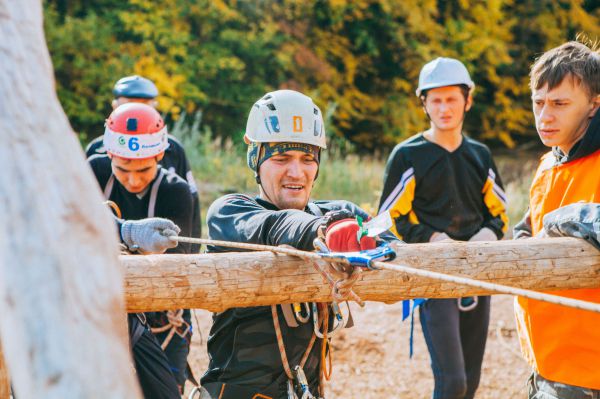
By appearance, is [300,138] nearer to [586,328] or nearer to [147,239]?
[147,239]

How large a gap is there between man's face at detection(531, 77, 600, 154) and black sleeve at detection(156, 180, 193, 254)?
6.57 ft

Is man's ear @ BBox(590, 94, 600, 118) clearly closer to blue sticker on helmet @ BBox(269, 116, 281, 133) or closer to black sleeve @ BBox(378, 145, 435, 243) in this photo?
blue sticker on helmet @ BBox(269, 116, 281, 133)

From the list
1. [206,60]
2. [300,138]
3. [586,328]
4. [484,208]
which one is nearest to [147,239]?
[300,138]

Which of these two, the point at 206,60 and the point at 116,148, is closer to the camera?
the point at 116,148

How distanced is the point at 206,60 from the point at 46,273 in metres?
13.7

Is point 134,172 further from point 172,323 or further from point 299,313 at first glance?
point 299,313

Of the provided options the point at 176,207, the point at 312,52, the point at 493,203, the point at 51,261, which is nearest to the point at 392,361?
the point at 493,203

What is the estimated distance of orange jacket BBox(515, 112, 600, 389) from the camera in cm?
330

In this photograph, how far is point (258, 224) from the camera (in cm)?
281

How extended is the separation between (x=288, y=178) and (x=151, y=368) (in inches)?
51.5

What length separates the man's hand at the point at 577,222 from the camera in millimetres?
2947

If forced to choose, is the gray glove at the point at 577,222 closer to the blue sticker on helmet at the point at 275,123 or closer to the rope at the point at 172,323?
the blue sticker on helmet at the point at 275,123

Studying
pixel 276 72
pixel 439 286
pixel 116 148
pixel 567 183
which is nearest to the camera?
pixel 439 286

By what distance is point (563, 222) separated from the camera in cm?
305
